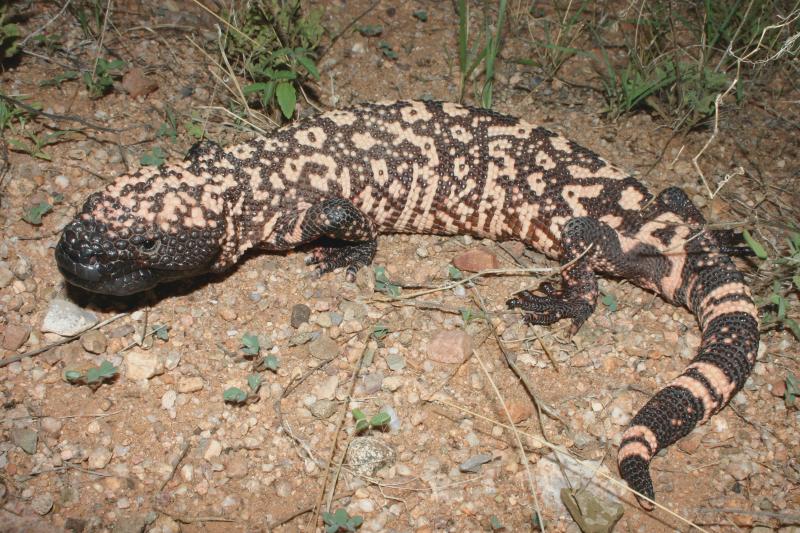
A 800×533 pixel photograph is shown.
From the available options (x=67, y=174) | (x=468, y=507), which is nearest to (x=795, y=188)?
(x=468, y=507)

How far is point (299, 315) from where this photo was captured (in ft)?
9.12

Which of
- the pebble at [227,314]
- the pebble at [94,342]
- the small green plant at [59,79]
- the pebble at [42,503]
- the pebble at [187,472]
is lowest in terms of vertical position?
the pebble at [42,503]

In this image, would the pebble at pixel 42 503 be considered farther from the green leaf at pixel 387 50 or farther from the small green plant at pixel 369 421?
the green leaf at pixel 387 50

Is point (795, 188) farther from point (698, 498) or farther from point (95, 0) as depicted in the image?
point (95, 0)

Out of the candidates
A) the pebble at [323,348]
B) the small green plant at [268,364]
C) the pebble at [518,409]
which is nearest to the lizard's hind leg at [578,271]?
the pebble at [518,409]

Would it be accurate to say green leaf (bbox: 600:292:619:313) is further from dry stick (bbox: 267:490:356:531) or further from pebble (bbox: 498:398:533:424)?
dry stick (bbox: 267:490:356:531)

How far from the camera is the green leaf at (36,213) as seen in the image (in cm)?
284

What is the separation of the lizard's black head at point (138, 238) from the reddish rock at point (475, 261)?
1.15 m

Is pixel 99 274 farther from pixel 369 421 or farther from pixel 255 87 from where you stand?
pixel 255 87

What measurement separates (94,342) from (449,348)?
1486mm

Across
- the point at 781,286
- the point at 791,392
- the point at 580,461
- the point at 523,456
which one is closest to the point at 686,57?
the point at 781,286

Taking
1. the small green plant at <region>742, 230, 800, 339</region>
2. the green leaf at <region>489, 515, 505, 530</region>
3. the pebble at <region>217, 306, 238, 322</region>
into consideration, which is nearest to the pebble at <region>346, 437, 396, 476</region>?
the green leaf at <region>489, 515, 505, 530</region>

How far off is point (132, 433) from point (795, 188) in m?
3.48

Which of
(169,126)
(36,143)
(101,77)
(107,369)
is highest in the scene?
(101,77)
